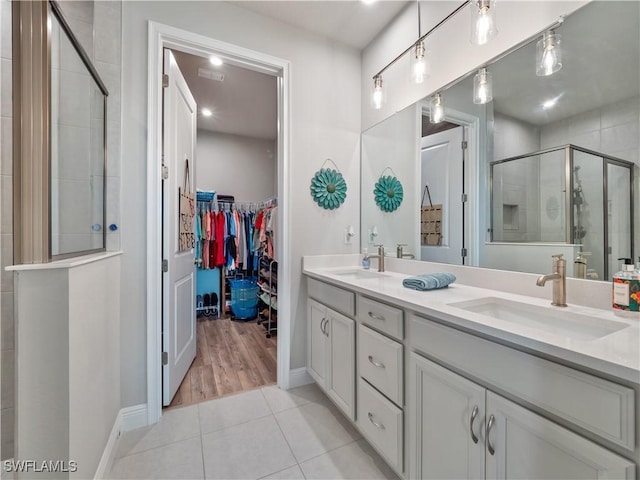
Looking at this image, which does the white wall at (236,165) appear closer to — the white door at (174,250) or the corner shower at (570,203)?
the white door at (174,250)

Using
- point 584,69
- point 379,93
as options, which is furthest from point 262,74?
point 584,69

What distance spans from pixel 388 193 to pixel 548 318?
1.35m

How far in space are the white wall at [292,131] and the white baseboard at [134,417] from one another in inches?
1.3

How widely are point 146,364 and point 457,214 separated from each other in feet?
6.92

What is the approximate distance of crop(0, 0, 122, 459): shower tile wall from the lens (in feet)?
3.96

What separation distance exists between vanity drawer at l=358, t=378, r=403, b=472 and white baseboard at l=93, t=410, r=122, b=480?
4.07ft

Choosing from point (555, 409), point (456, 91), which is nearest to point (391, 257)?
point (456, 91)

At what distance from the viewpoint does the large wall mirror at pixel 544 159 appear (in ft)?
3.21

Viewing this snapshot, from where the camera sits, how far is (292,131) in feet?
6.76

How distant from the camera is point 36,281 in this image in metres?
0.87

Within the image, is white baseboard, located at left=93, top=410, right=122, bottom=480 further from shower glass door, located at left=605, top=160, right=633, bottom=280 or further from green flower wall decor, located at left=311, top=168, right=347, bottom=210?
shower glass door, located at left=605, top=160, right=633, bottom=280

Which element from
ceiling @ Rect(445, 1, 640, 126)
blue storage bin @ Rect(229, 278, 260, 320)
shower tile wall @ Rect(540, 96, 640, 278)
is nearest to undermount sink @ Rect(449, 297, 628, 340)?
shower tile wall @ Rect(540, 96, 640, 278)

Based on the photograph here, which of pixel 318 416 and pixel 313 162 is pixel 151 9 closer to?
pixel 313 162

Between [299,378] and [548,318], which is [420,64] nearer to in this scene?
[548,318]
